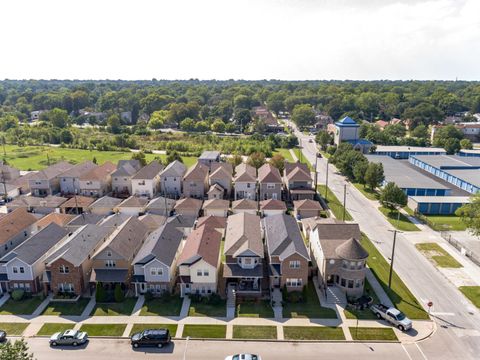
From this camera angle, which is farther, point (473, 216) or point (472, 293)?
point (473, 216)

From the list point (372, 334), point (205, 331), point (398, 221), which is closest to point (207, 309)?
point (205, 331)

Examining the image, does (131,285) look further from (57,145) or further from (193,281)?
(57,145)

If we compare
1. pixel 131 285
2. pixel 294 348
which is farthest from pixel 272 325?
pixel 131 285

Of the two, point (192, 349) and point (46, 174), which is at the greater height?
point (46, 174)

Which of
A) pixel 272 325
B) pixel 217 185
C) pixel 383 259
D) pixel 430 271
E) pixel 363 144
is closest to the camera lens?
pixel 272 325

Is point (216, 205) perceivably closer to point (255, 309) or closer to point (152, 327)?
point (255, 309)

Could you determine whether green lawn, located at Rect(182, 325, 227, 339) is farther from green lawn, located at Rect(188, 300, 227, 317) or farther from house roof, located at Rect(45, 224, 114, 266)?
house roof, located at Rect(45, 224, 114, 266)

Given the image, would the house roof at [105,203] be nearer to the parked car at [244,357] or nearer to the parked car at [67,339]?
the parked car at [67,339]
